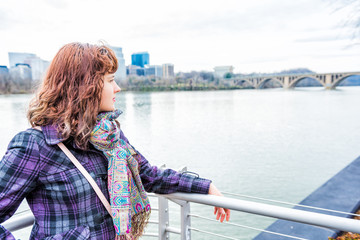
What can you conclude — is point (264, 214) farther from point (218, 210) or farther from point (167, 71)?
point (167, 71)

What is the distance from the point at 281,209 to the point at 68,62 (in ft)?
2.65

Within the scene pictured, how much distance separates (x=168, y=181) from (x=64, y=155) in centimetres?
44

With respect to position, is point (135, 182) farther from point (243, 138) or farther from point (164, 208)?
point (243, 138)

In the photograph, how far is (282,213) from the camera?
0.98m

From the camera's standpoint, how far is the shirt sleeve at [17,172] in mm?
762

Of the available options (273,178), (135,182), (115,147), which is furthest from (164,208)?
(273,178)

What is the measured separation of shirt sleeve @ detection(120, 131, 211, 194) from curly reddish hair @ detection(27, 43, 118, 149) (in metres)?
0.32

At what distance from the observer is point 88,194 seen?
87 cm

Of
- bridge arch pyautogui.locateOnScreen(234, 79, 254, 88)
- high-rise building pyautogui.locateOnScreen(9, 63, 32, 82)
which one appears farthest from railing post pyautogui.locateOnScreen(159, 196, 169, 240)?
bridge arch pyautogui.locateOnScreen(234, 79, 254, 88)

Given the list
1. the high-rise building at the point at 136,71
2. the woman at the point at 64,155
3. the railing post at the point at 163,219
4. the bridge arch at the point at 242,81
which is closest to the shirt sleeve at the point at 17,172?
the woman at the point at 64,155

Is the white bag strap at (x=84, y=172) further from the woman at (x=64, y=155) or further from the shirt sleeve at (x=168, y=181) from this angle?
the shirt sleeve at (x=168, y=181)

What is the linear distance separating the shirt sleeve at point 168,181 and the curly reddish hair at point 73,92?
32 cm

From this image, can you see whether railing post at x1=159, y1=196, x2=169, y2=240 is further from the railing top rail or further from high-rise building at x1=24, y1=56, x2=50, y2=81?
high-rise building at x1=24, y1=56, x2=50, y2=81

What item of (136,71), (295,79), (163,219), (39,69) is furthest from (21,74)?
(295,79)
